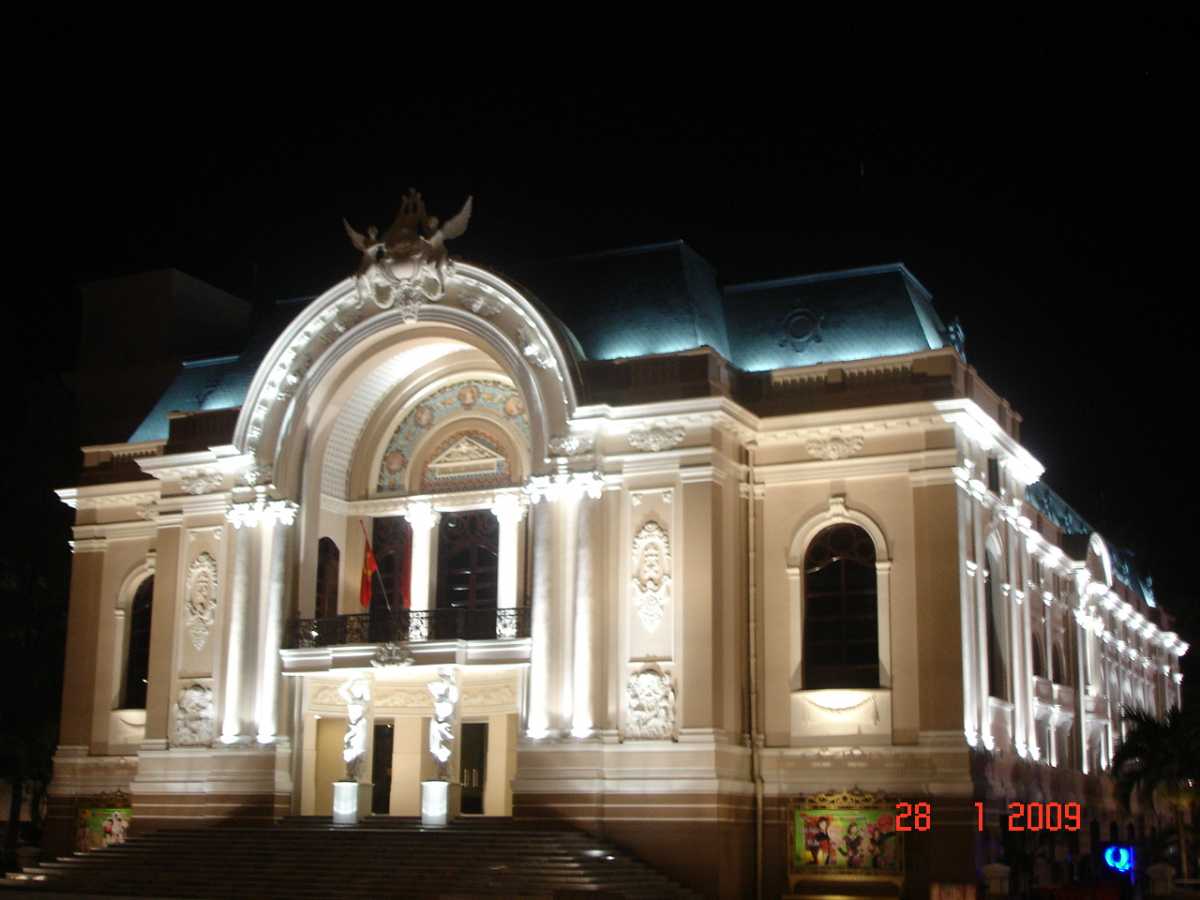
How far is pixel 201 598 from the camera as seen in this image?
37562mm

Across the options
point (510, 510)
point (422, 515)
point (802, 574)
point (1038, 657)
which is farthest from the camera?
point (1038, 657)

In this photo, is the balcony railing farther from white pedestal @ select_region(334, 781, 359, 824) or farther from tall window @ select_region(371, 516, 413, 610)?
white pedestal @ select_region(334, 781, 359, 824)

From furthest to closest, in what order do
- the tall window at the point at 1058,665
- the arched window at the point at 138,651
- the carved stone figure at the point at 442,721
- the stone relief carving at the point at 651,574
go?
the tall window at the point at 1058,665 < the arched window at the point at 138,651 < the carved stone figure at the point at 442,721 < the stone relief carving at the point at 651,574

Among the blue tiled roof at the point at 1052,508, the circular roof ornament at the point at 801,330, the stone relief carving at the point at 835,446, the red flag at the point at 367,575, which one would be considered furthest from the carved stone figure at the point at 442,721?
the blue tiled roof at the point at 1052,508

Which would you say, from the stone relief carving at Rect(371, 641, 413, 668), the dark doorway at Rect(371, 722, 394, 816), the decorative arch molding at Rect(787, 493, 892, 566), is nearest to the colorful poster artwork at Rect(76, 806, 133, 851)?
the dark doorway at Rect(371, 722, 394, 816)

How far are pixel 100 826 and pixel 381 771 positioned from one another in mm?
7607

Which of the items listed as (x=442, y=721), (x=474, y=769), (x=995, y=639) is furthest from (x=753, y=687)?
(x=474, y=769)

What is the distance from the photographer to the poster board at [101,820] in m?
39.1

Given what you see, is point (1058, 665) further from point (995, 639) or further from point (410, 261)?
point (410, 261)

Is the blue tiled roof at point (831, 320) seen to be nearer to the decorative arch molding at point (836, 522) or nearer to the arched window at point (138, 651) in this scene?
the decorative arch molding at point (836, 522)

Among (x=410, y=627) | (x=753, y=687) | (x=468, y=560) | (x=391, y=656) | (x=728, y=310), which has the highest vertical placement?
(x=728, y=310)

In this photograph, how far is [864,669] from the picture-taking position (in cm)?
3266

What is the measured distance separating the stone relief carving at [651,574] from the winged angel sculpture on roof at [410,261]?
22.5ft

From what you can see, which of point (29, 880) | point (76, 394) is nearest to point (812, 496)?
point (29, 880)
